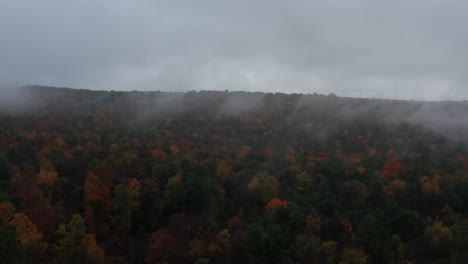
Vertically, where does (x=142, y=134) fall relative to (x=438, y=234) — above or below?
above

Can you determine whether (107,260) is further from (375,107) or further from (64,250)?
(375,107)

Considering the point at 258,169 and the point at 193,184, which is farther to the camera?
the point at 258,169

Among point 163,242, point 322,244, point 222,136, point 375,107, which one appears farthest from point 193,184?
point 375,107

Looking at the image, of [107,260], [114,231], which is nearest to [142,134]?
[114,231]

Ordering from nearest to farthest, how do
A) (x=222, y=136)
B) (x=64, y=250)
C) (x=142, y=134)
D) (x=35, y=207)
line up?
(x=64, y=250), (x=35, y=207), (x=142, y=134), (x=222, y=136)

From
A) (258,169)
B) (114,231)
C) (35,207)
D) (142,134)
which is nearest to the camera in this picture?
(35,207)

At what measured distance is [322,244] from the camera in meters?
41.8

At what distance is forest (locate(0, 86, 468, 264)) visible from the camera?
40.5 metres

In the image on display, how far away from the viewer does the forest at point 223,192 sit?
40.5 metres

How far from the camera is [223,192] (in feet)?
182

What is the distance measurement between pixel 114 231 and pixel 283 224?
24374 millimetres

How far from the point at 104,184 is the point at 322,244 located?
108ft

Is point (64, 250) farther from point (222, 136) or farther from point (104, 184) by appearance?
point (222, 136)

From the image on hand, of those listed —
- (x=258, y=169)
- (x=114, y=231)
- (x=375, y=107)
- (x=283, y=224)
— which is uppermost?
(x=375, y=107)
